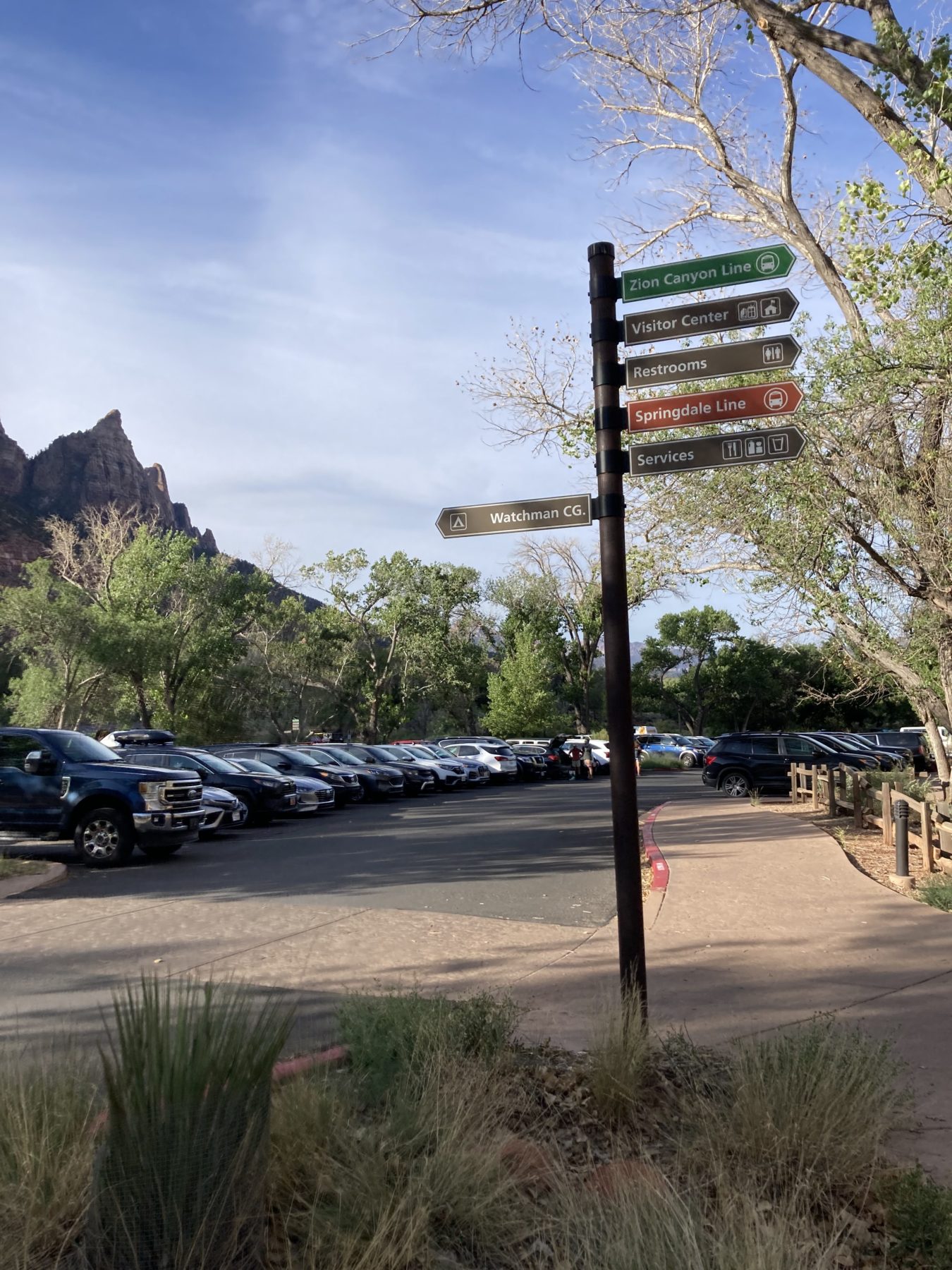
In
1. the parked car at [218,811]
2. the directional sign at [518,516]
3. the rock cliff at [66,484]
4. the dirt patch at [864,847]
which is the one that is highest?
the rock cliff at [66,484]

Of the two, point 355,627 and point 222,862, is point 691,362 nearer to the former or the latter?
point 222,862

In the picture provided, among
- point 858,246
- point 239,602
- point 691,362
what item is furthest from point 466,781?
point 691,362

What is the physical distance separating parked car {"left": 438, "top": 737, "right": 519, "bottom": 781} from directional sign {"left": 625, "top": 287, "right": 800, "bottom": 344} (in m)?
32.8

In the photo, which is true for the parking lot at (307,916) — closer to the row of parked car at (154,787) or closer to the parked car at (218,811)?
the parked car at (218,811)

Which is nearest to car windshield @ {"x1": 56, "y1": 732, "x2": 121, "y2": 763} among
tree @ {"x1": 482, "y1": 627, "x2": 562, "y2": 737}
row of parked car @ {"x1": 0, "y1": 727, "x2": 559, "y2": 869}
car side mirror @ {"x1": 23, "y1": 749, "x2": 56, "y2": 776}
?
row of parked car @ {"x1": 0, "y1": 727, "x2": 559, "y2": 869}

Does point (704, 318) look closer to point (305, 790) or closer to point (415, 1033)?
point (415, 1033)

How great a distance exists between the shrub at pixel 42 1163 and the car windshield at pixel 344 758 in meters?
24.4

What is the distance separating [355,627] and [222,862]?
41195mm

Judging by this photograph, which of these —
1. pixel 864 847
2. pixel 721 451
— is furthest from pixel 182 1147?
pixel 864 847

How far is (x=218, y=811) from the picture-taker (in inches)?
682

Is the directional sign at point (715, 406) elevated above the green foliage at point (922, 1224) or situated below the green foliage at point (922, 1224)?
above

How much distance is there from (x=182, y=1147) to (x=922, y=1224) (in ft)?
7.86

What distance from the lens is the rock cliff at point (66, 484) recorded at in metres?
89.9

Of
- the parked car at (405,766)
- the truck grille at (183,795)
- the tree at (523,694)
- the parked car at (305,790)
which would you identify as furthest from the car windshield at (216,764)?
the tree at (523,694)
